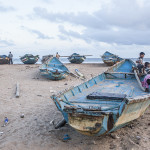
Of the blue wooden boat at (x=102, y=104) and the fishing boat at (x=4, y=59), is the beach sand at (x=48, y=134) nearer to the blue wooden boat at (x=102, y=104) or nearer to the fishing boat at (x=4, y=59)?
the blue wooden boat at (x=102, y=104)

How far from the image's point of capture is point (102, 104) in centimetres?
517

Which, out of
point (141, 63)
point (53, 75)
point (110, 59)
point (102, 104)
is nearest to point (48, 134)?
point (102, 104)

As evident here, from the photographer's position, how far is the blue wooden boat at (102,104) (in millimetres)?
4094

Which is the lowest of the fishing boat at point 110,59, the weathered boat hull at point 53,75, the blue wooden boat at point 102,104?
the weathered boat hull at point 53,75

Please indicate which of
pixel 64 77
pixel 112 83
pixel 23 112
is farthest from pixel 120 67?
pixel 23 112

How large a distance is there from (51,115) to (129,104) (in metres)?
3.15

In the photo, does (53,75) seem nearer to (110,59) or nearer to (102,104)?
(102,104)

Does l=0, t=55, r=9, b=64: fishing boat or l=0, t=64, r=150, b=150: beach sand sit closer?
l=0, t=64, r=150, b=150: beach sand

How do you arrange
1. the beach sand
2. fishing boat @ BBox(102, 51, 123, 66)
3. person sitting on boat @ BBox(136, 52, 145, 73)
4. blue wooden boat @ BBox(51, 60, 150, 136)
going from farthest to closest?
fishing boat @ BBox(102, 51, 123, 66), person sitting on boat @ BBox(136, 52, 145, 73), the beach sand, blue wooden boat @ BBox(51, 60, 150, 136)

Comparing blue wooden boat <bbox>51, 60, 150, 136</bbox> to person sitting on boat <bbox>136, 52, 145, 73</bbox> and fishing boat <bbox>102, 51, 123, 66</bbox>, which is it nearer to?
person sitting on boat <bbox>136, 52, 145, 73</bbox>

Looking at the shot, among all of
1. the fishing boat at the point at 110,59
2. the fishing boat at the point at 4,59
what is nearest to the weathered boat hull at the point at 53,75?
the fishing boat at the point at 110,59

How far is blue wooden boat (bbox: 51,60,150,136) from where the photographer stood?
13.4 ft

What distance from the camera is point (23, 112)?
690 centimetres

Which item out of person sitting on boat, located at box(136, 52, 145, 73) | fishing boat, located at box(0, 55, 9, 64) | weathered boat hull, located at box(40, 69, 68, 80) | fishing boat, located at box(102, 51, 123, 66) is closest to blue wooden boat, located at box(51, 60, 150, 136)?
person sitting on boat, located at box(136, 52, 145, 73)
